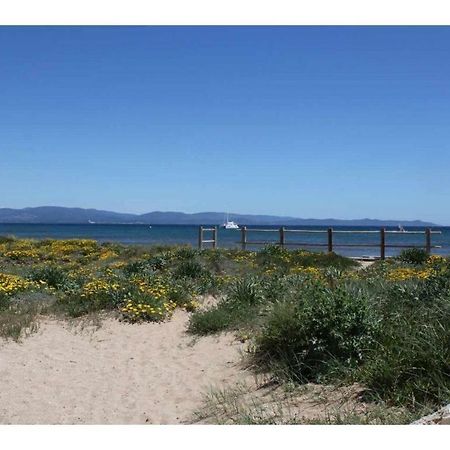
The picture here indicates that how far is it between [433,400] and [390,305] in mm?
3147

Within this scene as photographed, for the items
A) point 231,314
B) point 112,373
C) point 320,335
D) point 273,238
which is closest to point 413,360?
point 320,335

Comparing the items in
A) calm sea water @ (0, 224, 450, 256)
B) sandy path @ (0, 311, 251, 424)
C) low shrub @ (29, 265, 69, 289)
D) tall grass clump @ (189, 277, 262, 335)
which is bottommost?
calm sea water @ (0, 224, 450, 256)

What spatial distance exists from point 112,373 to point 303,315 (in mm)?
2887

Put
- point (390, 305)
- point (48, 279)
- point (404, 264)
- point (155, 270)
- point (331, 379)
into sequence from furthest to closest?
point (404, 264)
point (155, 270)
point (48, 279)
point (390, 305)
point (331, 379)

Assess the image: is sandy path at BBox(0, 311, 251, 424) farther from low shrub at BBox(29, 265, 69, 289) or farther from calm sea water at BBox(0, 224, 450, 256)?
calm sea water at BBox(0, 224, 450, 256)

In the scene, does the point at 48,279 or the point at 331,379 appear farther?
the point at 48,279

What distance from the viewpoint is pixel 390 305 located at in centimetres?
821

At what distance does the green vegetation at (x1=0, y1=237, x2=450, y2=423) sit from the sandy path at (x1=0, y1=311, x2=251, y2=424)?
0.42m

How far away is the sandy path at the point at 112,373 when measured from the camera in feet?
21.3

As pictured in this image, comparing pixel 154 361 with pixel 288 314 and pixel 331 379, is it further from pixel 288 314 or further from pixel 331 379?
pixel 331 379

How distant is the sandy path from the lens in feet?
21.3

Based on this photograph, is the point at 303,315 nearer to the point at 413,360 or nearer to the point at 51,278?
the point at 413,360

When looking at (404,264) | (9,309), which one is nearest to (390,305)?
(9,309)

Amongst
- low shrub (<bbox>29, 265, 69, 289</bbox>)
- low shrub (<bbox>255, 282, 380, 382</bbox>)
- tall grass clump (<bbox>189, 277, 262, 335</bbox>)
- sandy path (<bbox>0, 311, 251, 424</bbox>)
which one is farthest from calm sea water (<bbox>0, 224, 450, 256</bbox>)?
low shrub (<bbox>255, 282, 380, 382</bbox>)
